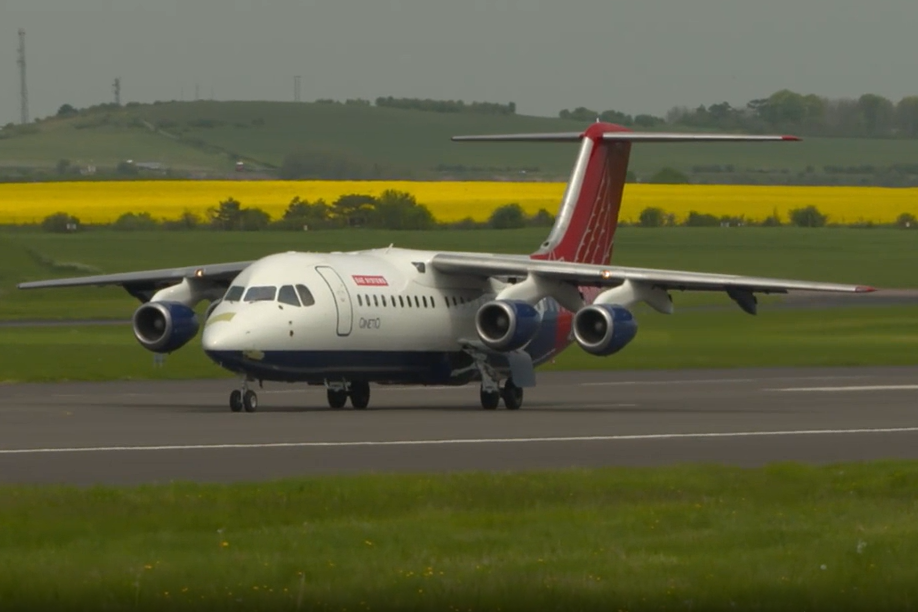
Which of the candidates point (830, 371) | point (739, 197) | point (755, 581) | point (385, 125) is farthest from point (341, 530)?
point (385, 125)

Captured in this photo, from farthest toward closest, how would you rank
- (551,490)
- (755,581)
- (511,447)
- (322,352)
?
(322,352) → (511,447) → (551,490) → (755,581)

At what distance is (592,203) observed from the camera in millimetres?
37844

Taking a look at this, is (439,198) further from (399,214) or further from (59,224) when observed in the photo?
(59,224)

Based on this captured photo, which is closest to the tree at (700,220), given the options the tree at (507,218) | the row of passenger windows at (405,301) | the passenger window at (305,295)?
the tree at (507,218)

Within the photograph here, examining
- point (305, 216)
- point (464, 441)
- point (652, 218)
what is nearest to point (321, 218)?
point (305, 216)

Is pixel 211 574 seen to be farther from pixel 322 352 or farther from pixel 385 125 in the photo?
pixel 385 125

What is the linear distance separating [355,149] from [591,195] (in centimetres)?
6070

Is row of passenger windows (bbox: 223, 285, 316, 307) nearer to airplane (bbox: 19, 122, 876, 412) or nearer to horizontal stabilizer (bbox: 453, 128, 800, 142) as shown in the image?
airplane (bbox: 19, 122, 876, 412)

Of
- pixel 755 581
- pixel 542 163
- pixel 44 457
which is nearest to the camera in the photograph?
pixel 755 581

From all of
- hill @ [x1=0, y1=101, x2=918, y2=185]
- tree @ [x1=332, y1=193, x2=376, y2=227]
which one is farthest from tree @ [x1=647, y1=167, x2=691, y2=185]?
tree @ [x1=332, y1=193, x2=376, y2=227]

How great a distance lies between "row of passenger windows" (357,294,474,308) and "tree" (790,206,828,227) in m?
57.7

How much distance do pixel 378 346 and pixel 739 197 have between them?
2586 inches

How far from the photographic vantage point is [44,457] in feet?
71.9

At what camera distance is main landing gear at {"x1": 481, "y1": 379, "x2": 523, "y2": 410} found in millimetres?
33656
